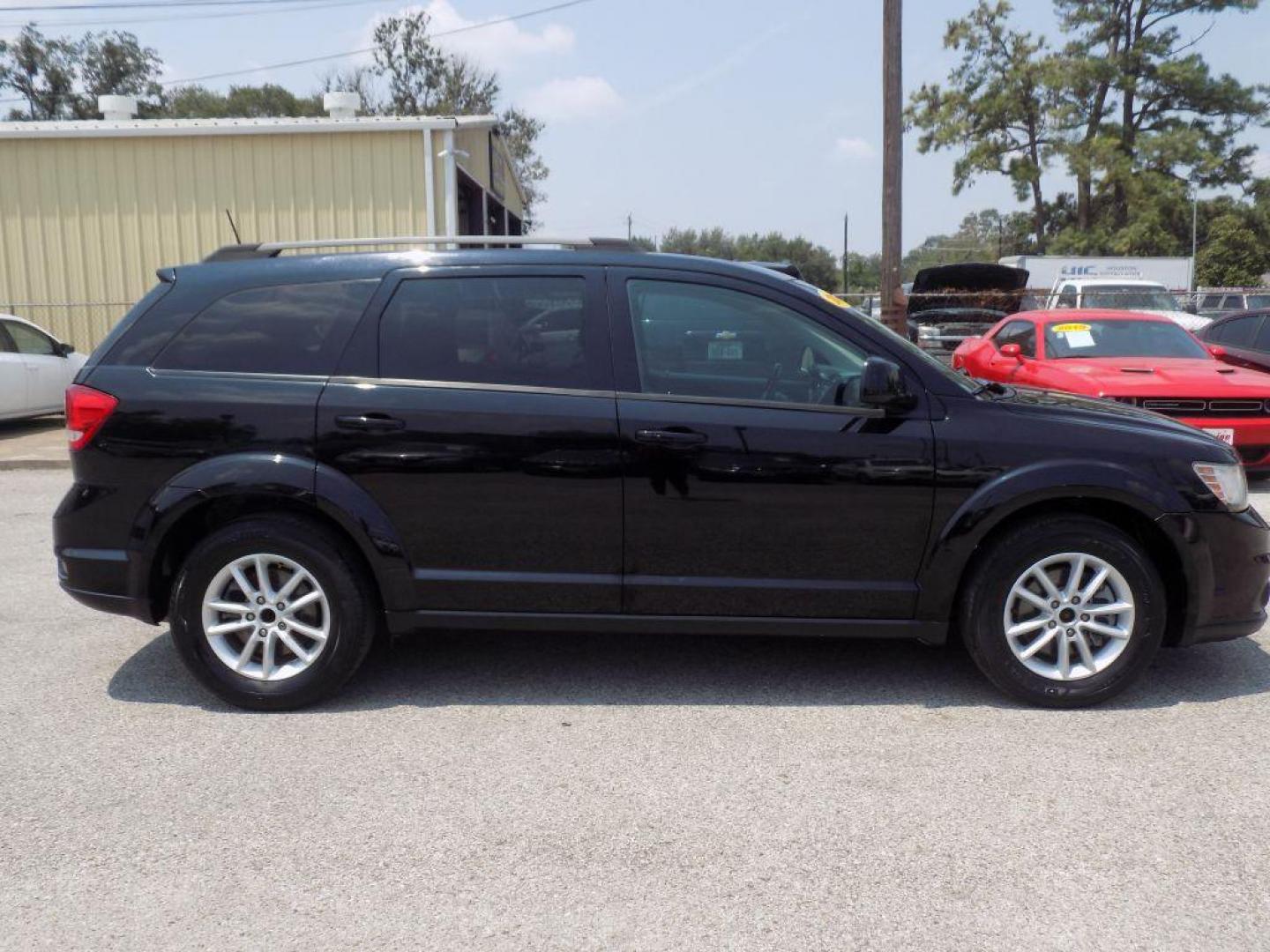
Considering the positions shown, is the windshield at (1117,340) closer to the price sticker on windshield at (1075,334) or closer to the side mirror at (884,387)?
the price sticker on windshield at (1075,334)

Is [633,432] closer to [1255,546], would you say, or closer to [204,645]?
[204,645]

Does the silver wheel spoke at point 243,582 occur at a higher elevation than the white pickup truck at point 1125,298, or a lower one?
lower

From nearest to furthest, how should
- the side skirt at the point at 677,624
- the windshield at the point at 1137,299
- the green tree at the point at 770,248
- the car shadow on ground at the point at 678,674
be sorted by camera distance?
the side skirt at the point at 677,624
the car shadow on ground at the point at 678,674
the windshield at the point at 1137,299
the green tree at the point at 770,248

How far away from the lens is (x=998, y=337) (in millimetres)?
10945

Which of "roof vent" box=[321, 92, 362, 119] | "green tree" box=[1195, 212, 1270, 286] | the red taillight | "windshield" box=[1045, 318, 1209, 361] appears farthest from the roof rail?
"green tree" box=[1195, 212, 1270, 286]

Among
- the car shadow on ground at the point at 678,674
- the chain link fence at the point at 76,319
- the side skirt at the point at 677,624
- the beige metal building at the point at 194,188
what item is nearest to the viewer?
the side skirt at the point at 677,624

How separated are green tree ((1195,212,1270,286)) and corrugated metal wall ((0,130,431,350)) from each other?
40817 millimetres

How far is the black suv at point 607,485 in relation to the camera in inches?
168

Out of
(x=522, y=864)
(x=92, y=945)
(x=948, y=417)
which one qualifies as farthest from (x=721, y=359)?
(x=92, y=945)

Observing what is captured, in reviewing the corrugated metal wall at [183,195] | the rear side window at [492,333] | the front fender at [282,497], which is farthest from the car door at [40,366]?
the rear side window at [492,333]

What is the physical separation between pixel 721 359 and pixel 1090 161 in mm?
43547

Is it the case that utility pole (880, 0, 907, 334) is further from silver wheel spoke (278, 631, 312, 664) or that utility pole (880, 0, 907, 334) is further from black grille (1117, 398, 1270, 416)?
silver wheel spoke (278, 631, 312, 664)

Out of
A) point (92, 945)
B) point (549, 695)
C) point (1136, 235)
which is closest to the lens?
point (92, 945)

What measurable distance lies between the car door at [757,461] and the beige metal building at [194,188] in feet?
39.5
